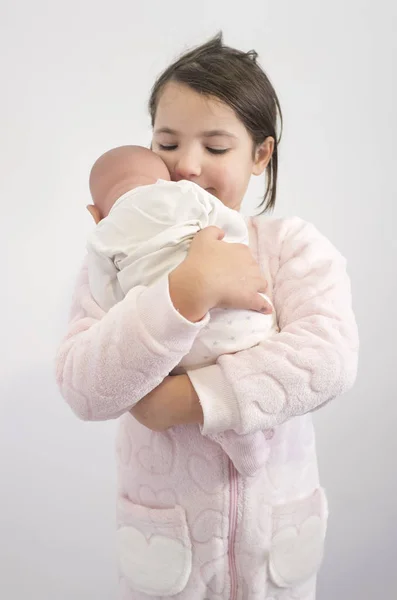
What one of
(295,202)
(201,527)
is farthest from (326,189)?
(201,527)

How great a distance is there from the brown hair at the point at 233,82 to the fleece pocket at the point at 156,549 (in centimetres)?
59

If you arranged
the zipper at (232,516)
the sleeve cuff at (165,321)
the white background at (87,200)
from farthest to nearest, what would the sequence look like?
1. the white background at (87,200)
2. the zipper at (232,516)
3. the sleeve cuff at (165,321)

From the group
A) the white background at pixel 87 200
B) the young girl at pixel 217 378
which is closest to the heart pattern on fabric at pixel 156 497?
the young girl at pixel 217 378

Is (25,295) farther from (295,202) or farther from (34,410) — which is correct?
(295,202)

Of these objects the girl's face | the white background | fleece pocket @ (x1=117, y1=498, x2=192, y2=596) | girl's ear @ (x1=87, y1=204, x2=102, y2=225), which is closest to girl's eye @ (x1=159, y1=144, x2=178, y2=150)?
the girl's face

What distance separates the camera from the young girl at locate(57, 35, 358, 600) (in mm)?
807

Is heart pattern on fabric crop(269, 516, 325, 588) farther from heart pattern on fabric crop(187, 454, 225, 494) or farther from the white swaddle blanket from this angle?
the white swaddle blanket

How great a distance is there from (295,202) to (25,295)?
27.6 inches

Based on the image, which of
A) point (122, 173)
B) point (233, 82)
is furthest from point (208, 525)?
point (233, 82)

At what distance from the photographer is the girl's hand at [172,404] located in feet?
2.76

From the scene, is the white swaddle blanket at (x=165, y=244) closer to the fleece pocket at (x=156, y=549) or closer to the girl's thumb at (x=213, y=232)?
the girl's thumb at (x=213, y=232)

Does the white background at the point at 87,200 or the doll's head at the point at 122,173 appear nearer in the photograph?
the doll's head at the point at 122,173

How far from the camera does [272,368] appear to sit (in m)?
0.83

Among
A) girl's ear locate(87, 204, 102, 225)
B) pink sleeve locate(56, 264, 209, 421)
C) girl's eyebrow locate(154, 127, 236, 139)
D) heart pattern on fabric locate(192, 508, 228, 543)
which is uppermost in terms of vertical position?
girl's eyebrow locate(154, 127, 236, 139)
